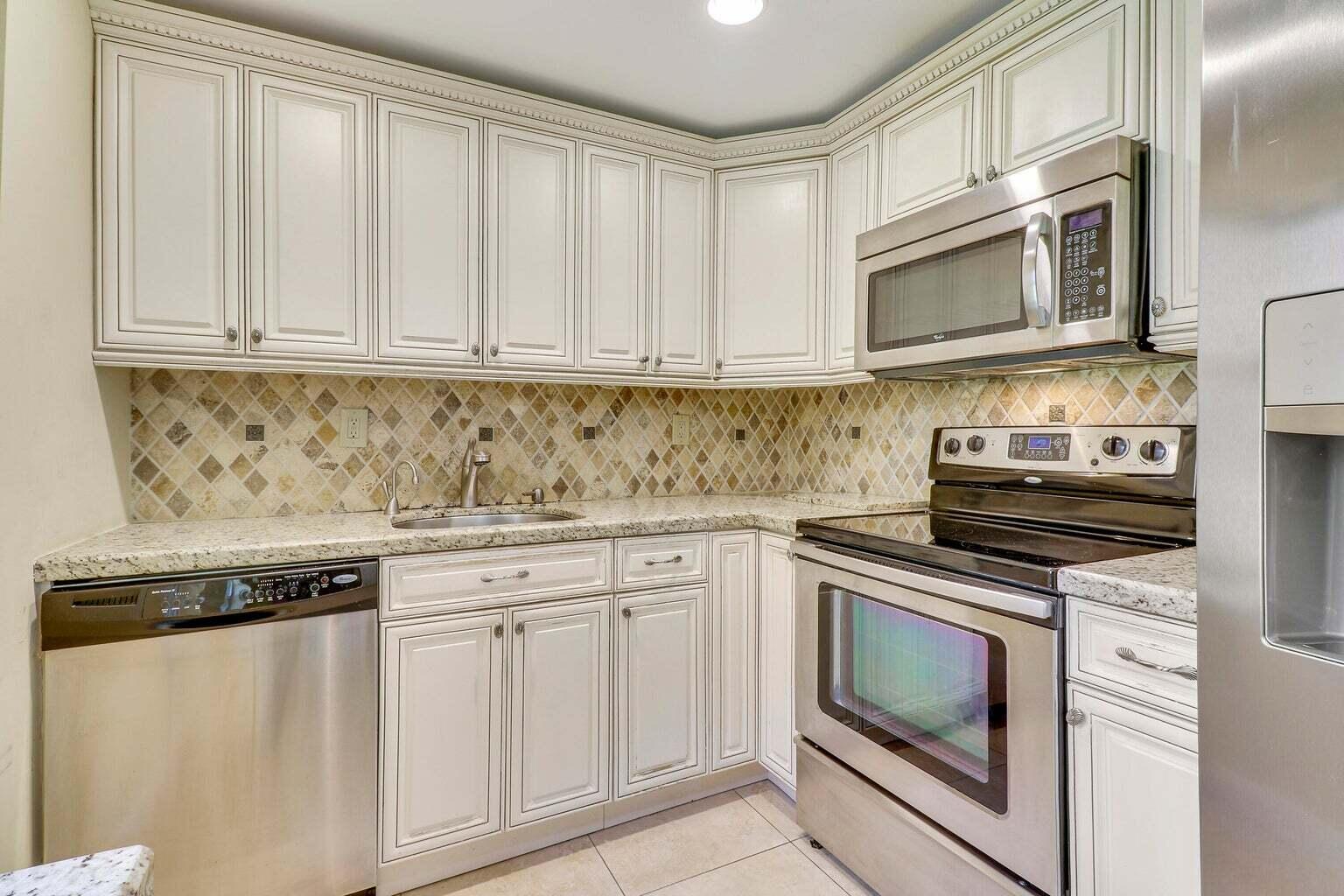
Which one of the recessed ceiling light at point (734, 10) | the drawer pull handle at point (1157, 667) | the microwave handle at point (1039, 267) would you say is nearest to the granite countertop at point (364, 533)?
the microwave handle at point (1039, 267)

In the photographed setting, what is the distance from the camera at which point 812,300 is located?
2434 mm

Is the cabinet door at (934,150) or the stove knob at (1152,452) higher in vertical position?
the cabinet door at (934,150)

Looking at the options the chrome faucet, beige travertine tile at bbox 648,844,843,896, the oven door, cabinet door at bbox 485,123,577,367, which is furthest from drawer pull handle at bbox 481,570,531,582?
beige travertine tile at bbox 648,844,843,896

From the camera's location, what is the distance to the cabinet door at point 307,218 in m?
1.86

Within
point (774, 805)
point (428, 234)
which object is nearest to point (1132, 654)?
point (774, 805)

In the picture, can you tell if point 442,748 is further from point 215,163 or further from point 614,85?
point 614,85

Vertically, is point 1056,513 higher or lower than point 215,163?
lower

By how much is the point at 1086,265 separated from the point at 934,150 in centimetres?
69

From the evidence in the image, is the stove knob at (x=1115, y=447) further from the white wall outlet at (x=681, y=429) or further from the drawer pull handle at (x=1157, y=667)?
the white wall outlet at (x=681, y=429)

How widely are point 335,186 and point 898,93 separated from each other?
177 cm

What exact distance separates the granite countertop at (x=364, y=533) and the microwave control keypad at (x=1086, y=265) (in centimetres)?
94

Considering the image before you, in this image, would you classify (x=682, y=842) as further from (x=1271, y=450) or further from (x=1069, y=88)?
(x=1069, y=88)

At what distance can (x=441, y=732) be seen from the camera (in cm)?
178

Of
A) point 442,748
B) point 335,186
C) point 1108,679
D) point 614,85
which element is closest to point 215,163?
point 335,186
